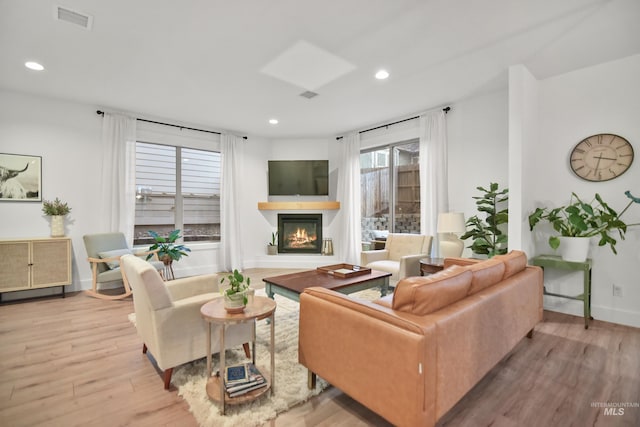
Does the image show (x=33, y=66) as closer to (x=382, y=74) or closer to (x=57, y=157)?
(x=57, y=157)

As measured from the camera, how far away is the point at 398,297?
1555mm

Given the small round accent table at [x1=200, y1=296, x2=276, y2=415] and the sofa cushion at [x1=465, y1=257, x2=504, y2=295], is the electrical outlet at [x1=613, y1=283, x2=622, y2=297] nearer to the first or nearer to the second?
the sofa cushion at [x1=465, y1=257, x2=504, y2=295]

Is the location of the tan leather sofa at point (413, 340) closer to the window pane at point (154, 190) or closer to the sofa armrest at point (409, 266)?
the sofa armrest at point (409, 266)

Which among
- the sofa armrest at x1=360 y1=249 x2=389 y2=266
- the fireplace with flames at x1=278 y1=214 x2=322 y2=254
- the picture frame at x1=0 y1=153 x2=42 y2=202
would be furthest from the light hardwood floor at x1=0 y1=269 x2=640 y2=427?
the fireplace with flames at x1=278 y1=214 x2=322 y2=254

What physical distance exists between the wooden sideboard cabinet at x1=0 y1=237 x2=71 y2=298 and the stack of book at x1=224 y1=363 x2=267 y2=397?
3.48 metres

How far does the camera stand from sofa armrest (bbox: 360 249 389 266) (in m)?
4.45

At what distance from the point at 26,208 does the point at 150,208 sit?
158 cm

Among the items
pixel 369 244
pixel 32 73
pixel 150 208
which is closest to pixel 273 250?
pixel 369 244

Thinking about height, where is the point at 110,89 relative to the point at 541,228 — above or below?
above

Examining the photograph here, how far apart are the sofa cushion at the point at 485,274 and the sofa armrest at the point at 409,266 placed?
1646 mm

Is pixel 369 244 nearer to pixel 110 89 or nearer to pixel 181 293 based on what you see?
pixel 181 293

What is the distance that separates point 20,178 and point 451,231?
18.8 ft

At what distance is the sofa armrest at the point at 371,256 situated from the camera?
445 cm

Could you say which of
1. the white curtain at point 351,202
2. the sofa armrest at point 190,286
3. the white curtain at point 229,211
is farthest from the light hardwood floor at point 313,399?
the white curtain at point 351,202
